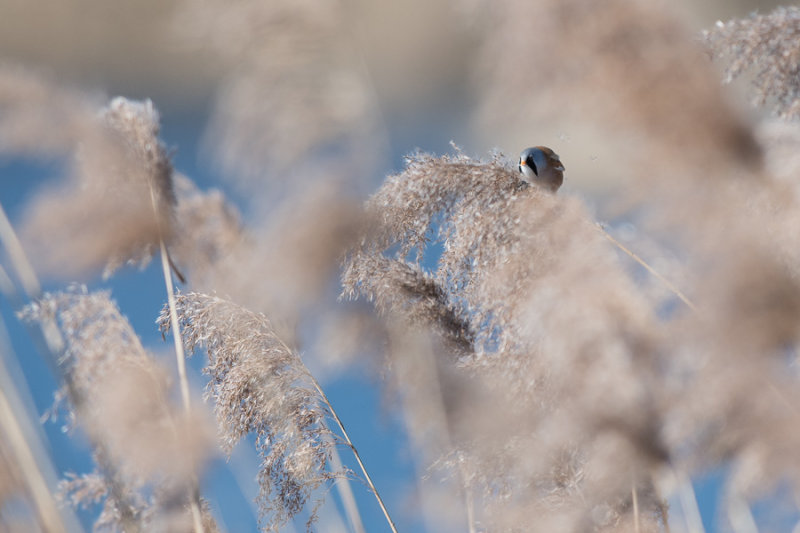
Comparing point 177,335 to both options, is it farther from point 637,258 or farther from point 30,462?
point 637,258

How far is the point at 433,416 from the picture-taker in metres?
2.52

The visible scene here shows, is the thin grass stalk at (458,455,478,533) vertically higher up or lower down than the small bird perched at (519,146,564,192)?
lower down

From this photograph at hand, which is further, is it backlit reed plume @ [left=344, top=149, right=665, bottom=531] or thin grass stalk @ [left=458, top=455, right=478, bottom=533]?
thin grass stalk @ [left=458, top=455, right=478, bottom=533]

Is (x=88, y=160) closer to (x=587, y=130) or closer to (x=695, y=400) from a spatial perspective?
(x=587, y=130)

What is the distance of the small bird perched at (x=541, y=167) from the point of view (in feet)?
7.04

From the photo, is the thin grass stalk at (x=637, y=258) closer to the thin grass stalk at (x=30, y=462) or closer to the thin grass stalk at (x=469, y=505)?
the thin grass stalk at (x=469, y=505)

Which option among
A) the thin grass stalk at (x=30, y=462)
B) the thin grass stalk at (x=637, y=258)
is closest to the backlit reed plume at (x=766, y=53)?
the thin grass stalk at (x=637, y=258)

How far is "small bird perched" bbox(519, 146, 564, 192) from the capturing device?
2146 millimetres

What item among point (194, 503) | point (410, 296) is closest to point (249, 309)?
point (410, 296)

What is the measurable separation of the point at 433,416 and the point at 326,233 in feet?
2.34

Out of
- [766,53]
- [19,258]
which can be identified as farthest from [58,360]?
[766,53]

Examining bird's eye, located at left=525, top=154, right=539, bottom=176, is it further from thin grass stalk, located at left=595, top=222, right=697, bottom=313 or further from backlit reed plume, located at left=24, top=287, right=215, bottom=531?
backlit reed plume, located at left=24, top=287, right=215, bottom=531

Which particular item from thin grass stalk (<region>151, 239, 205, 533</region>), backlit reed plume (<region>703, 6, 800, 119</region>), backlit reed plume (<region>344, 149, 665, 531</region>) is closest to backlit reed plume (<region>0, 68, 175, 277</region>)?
thin grass stalk (<region>151, 239, 205, 533</region>)

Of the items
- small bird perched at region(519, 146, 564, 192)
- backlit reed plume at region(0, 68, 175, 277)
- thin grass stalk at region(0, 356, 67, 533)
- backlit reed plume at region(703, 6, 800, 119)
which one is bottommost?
thin grass stalk at region(0, 356, 67, 533)
